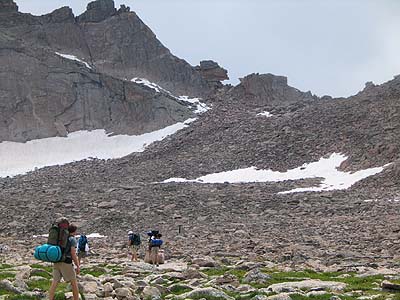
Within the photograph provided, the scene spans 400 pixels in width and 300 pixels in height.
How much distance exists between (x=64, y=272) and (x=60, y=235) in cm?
90

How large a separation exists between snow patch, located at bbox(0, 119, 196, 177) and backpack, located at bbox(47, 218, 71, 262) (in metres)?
67.4

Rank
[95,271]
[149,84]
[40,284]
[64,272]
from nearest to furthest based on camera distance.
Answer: [64,272]
[40,284]
[95,271]
[149,84]

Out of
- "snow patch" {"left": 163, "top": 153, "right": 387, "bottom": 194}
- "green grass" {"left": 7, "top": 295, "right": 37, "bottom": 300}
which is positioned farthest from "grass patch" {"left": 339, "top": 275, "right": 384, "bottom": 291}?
"snow patch" {"left": 163, "top": 153, "right": 387, "bottom": 194}

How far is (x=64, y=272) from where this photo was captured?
1376cm

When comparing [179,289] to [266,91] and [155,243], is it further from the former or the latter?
[266,91]

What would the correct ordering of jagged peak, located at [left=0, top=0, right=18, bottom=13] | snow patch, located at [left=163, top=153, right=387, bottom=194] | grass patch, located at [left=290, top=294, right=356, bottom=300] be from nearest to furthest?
grass patch, located at [left=290, top=294, right=356, bottom=300], snow patch, located at [left=163, top=153, right=387, bottom=194], jagged peak, located at [left=0, top=0, right=18, bottom=13]

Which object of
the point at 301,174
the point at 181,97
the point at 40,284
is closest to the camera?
the point at 40,284

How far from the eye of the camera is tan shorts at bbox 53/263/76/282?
13711 mm

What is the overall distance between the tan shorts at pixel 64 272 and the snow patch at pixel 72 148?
221 ft

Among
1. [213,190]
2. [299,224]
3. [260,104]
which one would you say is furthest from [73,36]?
[299,224]

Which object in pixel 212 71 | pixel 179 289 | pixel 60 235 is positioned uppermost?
pixel 212 71

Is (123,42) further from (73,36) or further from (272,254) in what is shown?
(272,254)

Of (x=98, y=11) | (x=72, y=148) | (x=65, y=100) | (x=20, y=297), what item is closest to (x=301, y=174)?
(x=72, y=148)

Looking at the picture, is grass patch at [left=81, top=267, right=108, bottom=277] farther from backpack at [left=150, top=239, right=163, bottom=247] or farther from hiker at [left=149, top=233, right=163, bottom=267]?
backpack at [left=150, top=239, right=163, bottom=247]
